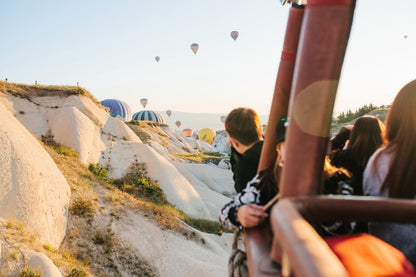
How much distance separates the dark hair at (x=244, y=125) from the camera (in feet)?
8.95

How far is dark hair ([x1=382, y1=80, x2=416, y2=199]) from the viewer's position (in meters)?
1.62

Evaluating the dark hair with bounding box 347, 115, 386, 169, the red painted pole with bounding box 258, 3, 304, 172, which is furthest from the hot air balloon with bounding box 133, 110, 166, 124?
the red painted pole with bounding box 258, 3, 304, 172

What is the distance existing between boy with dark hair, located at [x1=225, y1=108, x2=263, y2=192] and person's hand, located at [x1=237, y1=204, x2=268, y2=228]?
0.95m

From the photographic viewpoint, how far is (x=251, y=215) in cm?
171

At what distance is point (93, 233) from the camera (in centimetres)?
781

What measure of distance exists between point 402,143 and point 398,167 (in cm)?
13

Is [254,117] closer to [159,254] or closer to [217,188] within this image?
[159,254]

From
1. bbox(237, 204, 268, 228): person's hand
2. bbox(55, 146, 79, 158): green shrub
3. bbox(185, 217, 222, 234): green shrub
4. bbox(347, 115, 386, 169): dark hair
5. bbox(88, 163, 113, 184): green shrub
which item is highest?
bbox(347, 115, 386, 169): dark hair

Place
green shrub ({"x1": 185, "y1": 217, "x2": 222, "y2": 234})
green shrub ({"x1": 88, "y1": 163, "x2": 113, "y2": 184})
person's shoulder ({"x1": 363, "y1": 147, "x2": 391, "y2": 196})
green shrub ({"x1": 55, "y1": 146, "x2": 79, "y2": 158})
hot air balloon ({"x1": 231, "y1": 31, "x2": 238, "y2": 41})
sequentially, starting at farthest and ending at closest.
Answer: hot air balloon ({"x1": 231, "y1": 31, "x2": 238, "y2": 41})
green shrub ({"x1": 88, "y1": 163, "x2": 113, "y2": 184})
green shrub ({"x1": 55, "y1": 146, "x2": 79, "y2": 158})
green shrub ({"x1": 185, "y1": 217, "x2": 222, "y2": 234})
person's shoulder ({"x1": 363, "y1": 147, "x2": 391, "y2": 196})

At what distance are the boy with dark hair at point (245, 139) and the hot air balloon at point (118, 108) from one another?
4352 cm

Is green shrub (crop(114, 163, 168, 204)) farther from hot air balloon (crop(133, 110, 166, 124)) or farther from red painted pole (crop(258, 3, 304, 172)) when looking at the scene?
hot air balloon (crop(133, 110, 166, 124))

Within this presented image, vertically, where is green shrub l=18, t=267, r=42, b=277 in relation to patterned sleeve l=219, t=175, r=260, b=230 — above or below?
below

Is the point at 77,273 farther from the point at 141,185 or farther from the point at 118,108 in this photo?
the point at 118,108

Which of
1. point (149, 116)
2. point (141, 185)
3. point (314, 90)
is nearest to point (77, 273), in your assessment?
point (314, 90)
